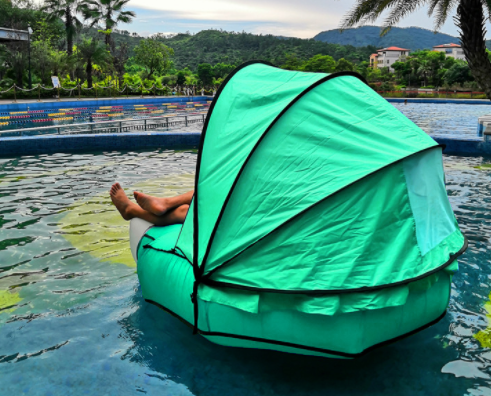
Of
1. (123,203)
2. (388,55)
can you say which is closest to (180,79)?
(123,203)

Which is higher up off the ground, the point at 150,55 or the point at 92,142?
the point at 150,55

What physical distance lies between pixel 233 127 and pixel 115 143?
36.8 feet

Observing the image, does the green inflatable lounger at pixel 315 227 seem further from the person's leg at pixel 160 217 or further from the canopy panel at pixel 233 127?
the person's leg at pixel 160 217

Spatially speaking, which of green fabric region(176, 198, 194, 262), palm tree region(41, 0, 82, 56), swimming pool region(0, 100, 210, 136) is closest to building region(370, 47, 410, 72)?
palm tree region(41, 0, 82, 56)

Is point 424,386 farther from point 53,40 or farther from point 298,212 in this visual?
point 53,40

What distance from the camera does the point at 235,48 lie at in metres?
116

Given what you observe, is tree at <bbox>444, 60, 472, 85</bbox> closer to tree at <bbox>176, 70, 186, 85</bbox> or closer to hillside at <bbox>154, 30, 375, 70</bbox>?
tree at <bbox>176, 70, 186, 85</bbox>

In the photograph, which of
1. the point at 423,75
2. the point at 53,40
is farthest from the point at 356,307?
the point at 423,75

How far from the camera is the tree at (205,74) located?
61.0 m

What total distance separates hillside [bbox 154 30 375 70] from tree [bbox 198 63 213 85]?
29.6 meters

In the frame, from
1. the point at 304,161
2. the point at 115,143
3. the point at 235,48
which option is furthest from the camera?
the point at 235,48

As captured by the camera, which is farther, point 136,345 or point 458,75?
point 458,75

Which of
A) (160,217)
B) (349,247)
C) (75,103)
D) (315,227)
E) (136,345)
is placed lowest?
(136,345)

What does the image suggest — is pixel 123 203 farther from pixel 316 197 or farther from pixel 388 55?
pixel 388 55
